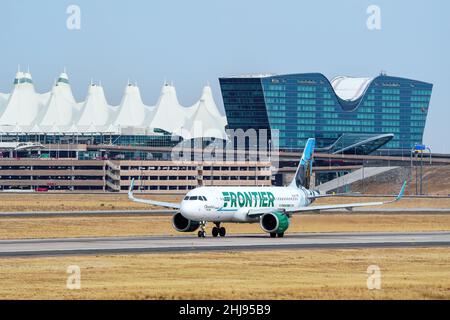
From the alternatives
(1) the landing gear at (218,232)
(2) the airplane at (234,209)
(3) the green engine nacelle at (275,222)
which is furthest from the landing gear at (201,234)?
(3) the green engine nacelle at (275,222)

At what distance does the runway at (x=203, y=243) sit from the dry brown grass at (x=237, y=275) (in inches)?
146

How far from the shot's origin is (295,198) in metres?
79.7

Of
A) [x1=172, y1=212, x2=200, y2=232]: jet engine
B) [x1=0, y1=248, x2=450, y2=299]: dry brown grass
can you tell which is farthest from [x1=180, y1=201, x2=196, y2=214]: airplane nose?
[x1=0, y1=248, x2=450, y2=299]: dry brown grass

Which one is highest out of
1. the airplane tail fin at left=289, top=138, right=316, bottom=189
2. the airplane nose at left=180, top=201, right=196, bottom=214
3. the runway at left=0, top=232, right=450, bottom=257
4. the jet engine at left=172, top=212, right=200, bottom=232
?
the airplane tail fin at left=289, top=138, right=316, bottom=189

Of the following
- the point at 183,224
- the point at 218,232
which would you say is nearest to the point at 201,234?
the point at 218,232

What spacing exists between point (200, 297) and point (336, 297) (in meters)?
4.54

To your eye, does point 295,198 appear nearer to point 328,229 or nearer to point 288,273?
point 328,229

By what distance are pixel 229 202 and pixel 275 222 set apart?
130 inches

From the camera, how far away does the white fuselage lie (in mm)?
71250

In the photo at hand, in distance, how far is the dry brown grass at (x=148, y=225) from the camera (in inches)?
3066

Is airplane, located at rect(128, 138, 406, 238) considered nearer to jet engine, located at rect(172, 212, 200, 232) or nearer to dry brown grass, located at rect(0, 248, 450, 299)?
jet engine, located at rect(172, 212, 200, 232)

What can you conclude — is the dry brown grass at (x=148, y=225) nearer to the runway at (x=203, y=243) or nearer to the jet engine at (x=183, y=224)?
the jet engine at (x=183, y=224)

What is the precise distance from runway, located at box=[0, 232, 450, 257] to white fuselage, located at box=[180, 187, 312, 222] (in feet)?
4.93

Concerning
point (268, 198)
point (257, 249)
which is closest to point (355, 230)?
point (268, 198)
